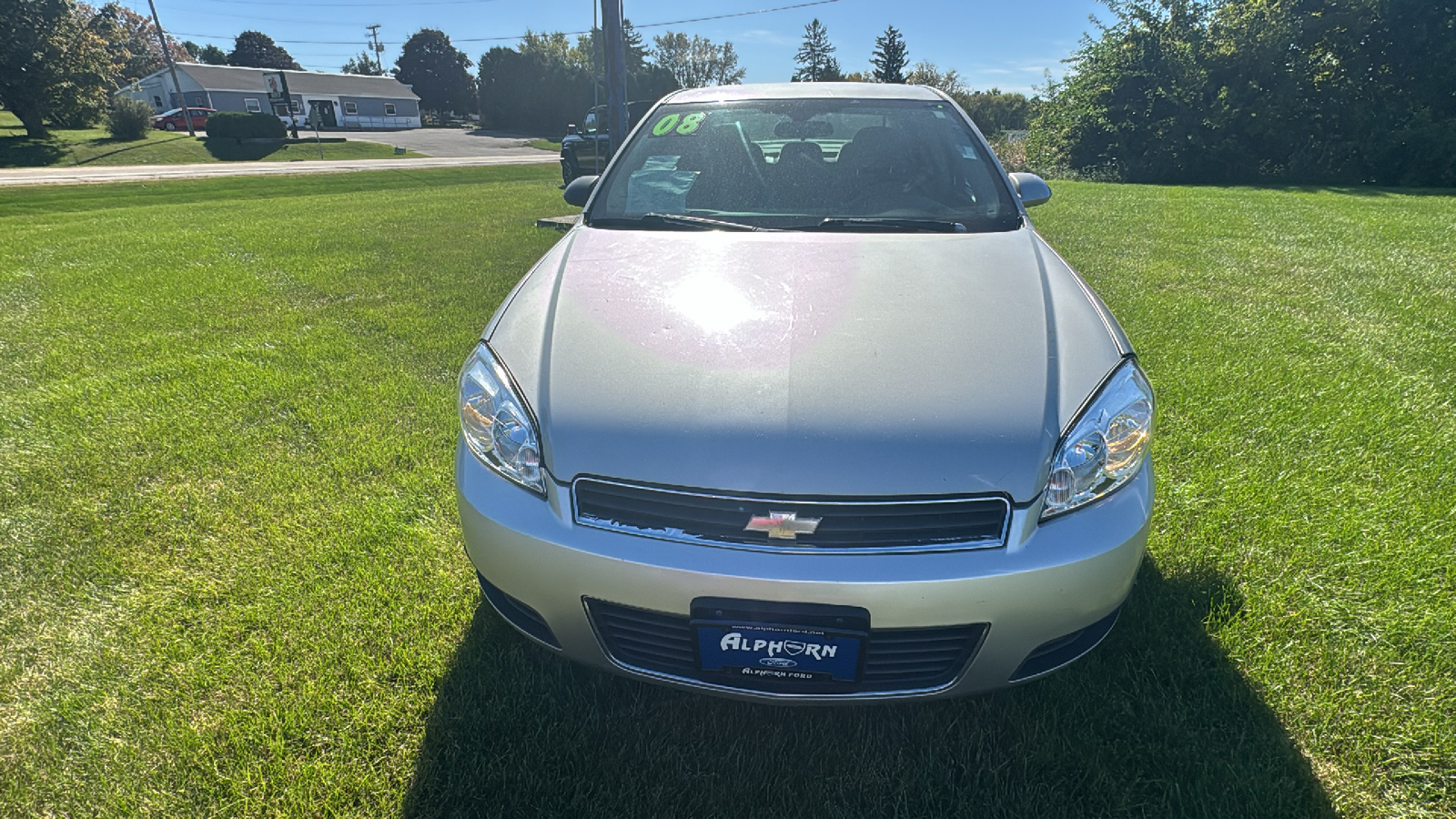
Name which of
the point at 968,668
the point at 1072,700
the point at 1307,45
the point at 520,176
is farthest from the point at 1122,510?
the point at 1307,45

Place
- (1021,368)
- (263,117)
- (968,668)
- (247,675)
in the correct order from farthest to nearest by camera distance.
Result: (263,117)
(247,675)
(1021,368)
(968,668)

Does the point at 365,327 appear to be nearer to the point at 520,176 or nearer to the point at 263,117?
the point at 520,176

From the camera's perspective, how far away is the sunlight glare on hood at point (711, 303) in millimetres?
1809

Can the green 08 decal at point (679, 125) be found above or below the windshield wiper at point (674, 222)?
above

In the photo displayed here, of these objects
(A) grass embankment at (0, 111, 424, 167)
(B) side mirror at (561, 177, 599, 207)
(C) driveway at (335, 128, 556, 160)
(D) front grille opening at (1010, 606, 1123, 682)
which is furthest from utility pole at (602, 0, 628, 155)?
(A) grass embankment at (0, 111, 424, 167)

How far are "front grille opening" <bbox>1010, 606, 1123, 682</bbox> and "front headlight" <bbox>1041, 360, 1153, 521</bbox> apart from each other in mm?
289

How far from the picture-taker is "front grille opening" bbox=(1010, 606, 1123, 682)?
1.52 m

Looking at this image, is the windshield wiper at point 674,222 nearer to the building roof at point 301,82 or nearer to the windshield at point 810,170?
the windshield at point 810,170

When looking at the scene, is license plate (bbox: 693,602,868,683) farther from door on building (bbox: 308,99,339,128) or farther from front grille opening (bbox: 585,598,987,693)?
door on building (bbox: 308,99,339,128)

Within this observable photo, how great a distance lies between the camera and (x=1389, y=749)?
170 cm

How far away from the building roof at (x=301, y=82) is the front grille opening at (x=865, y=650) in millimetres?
54457

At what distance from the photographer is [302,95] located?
5091 cm

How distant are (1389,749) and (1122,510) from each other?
97 centimetres

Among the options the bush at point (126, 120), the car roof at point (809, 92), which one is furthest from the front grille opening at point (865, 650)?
the bush at point (126, 120)
